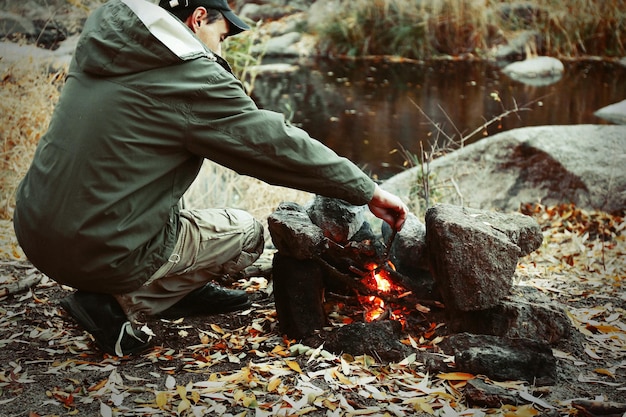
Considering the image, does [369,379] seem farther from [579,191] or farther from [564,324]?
[579,191]

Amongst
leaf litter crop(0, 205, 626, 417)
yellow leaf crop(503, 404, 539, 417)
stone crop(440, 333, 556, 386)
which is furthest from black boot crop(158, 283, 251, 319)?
yellow leaf crop(503, 404, 539, 417)

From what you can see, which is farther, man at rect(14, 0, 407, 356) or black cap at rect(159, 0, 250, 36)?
black cap at rect(159, 0, 250, 36)

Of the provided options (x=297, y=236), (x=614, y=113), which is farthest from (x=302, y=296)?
(x=614, y=113)

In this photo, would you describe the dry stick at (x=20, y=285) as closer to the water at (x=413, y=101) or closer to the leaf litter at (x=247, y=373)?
the leaf litter at (x=247, y=373)

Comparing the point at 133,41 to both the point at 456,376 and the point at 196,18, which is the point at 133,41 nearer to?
the point at 196,18

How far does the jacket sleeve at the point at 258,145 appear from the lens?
2.37m

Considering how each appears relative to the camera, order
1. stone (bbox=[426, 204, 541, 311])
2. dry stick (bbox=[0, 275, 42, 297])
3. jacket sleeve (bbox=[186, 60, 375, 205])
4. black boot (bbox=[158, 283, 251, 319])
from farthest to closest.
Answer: dry stick (bbox=[0, 275, 42, 297])
black boot (bbox=[158, 283, 251, 319])
stone (bbox=[426, 204, 541, 311])
jacket sleeve (bbox=[186, 60, 375, 205])

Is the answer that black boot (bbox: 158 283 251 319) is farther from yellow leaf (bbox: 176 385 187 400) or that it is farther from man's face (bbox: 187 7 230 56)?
man's face (bbox: 187 7 230 56)

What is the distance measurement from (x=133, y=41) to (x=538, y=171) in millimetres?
3975

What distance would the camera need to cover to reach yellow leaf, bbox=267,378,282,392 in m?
2.38

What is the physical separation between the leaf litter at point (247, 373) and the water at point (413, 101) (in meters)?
4.16

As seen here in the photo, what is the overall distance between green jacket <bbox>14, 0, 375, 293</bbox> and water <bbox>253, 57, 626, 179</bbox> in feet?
14.7

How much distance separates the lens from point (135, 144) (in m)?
2.39

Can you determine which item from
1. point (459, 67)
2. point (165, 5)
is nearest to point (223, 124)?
point (165, 5)
